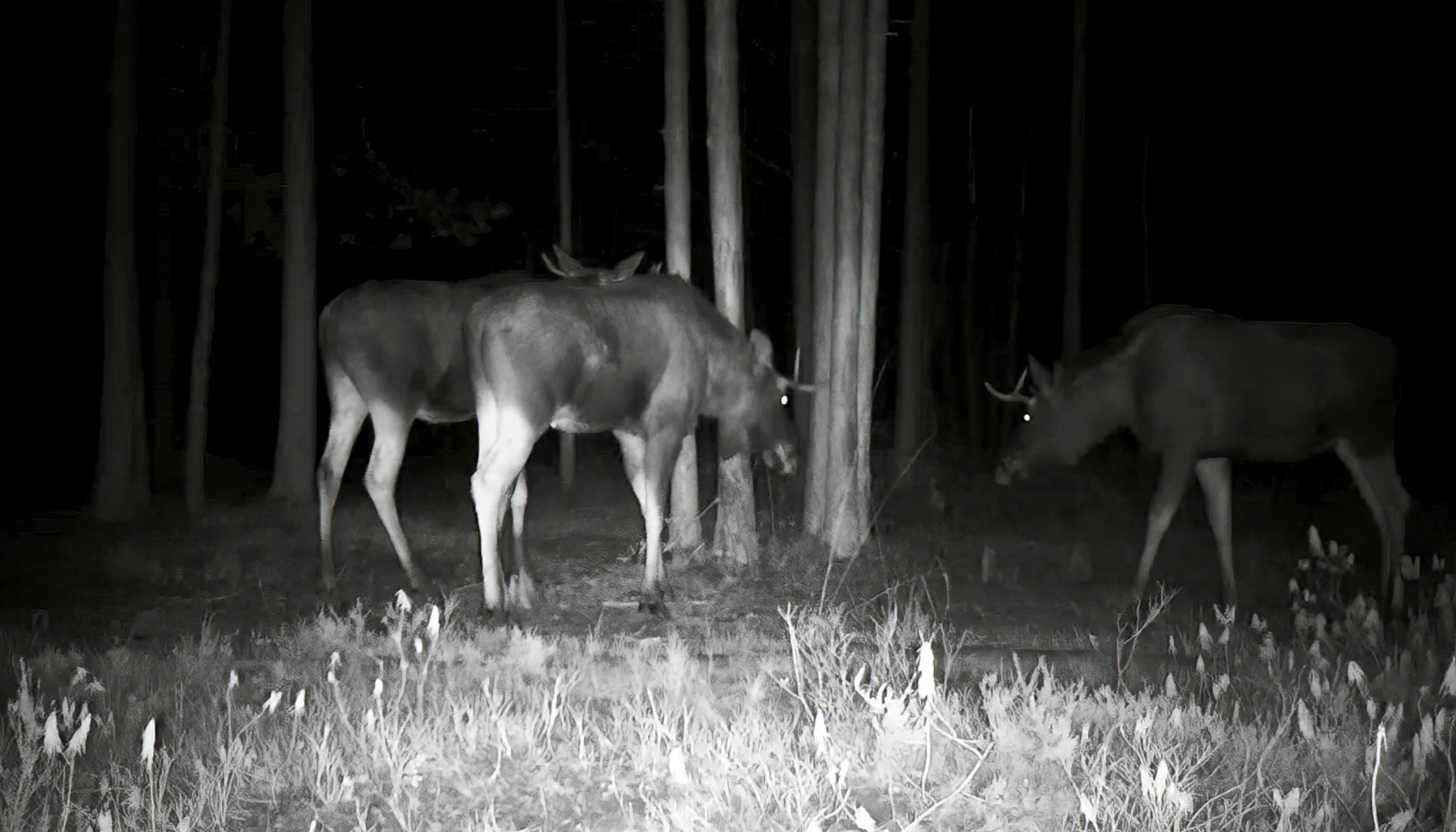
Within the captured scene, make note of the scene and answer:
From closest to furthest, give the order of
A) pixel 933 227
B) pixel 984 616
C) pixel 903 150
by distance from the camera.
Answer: pixel 984 616 < pixel 903 150 < pixel 933 227

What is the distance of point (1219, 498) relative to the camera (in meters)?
9.84

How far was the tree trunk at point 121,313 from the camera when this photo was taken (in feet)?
45.2

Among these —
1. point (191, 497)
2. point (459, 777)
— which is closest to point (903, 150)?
point (191, 497)

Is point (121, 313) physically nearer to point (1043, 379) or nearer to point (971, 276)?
point (1043, 379)

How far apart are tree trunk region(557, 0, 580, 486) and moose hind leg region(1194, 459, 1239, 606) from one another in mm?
10178

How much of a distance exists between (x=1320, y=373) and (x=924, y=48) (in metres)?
11.5

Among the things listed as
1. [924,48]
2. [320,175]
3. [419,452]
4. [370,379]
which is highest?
[924,48]

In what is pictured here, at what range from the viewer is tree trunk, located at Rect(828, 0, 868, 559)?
10773 mm

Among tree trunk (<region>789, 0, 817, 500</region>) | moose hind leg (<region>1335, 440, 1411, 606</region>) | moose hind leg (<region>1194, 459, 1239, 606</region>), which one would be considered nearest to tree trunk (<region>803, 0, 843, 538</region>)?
moose hind leg (<region>1194, 459, 1239, 606</region>)

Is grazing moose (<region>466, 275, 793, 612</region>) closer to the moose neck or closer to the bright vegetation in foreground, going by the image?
the bright vegetation in foreground

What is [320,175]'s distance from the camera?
18766mm

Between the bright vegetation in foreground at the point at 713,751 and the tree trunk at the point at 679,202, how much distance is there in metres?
4.19

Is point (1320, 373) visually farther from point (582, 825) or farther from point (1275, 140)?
point (1275, 140)

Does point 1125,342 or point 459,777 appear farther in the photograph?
point 1125,342
